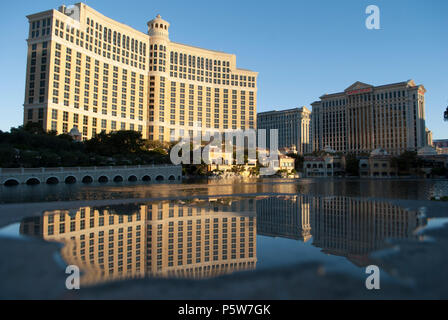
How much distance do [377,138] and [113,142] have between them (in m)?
121

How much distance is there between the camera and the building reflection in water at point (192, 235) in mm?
7430

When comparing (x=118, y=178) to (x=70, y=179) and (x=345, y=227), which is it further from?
(x=345, y=227)

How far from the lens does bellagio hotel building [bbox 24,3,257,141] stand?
88.5 meters

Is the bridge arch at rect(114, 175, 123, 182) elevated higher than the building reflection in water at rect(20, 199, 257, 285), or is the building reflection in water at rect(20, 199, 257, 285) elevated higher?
the bridge arch at rect(114, 175, 123, 182)

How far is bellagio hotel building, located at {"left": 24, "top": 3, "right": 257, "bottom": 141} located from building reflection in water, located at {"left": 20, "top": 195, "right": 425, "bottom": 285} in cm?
8580

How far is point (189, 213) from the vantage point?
15484 millimetres

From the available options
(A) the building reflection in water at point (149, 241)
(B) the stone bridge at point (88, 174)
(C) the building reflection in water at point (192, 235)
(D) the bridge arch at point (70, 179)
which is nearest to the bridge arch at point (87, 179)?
(B) the stone bridge at point (88, 174)

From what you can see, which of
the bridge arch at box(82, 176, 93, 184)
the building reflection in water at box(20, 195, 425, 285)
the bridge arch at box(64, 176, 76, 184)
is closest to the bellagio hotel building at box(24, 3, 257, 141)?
the bridge arch at box(64, 176, 76, 184)

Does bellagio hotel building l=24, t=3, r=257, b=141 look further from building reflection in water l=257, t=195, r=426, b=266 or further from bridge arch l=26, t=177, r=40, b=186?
building reflection in water l=257, t=195, r=426, b=266

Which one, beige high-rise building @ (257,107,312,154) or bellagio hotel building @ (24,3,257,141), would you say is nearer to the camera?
bellagio hotel building @ (24,3,257,141)

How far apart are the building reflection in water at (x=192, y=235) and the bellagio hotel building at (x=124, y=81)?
3378 inches

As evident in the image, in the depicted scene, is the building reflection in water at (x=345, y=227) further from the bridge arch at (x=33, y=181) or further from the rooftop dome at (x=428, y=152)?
the rooftop dome at (x=428, y=152)
